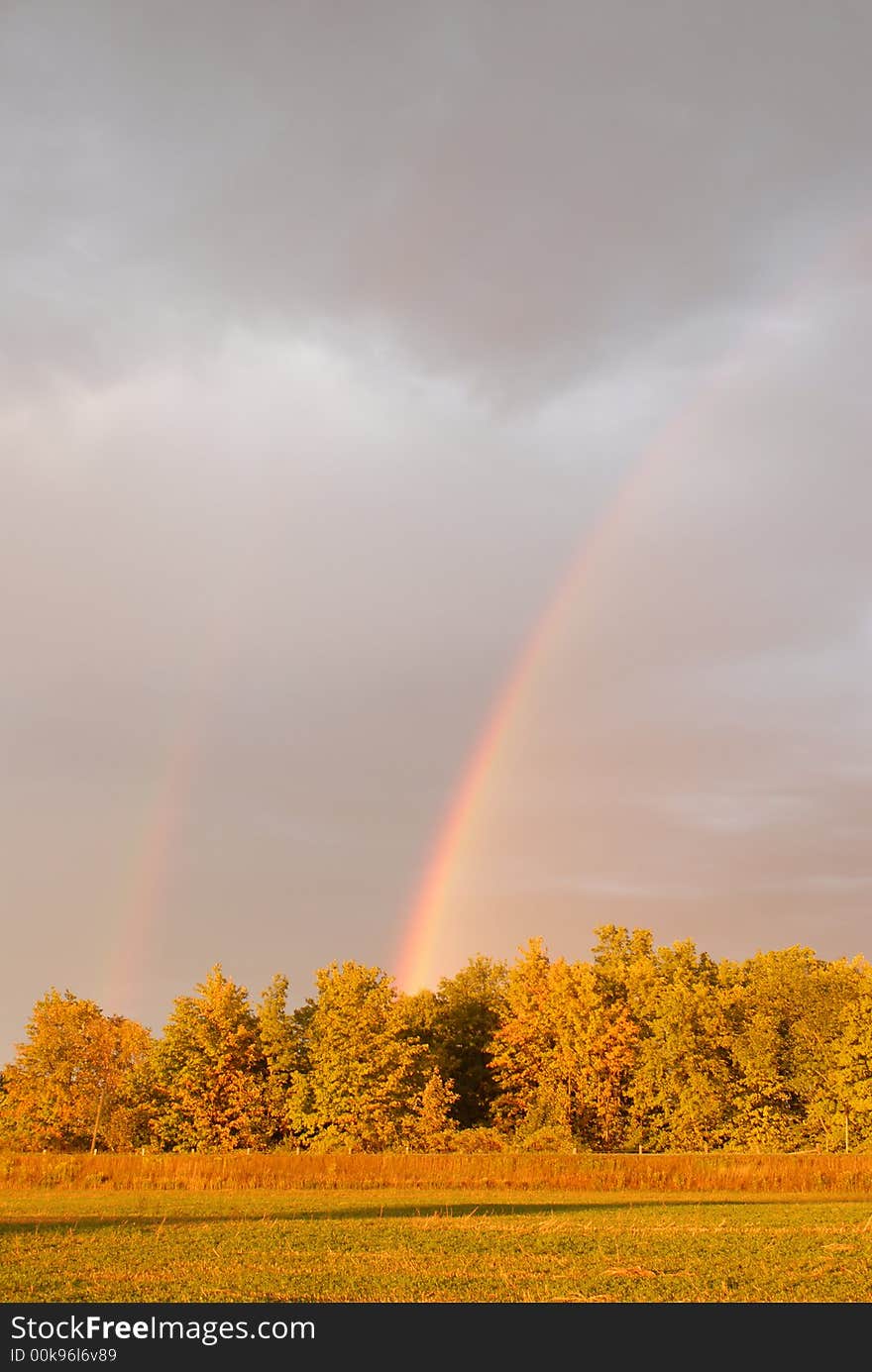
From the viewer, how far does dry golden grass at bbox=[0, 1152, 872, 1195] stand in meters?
50.0

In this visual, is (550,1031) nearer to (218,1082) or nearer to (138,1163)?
(218,1082)

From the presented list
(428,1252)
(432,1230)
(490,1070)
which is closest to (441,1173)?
(432,1230)

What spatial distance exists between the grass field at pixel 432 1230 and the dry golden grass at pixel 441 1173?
102 millimetres

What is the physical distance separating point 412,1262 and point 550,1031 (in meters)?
76.2

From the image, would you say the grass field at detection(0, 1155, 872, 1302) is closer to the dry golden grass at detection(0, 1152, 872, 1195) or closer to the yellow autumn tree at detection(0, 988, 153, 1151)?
the dry golden grass at detection(0, 1152, 872, 1195)

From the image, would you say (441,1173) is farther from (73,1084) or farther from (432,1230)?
(73,1084)

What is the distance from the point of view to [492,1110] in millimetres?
93625

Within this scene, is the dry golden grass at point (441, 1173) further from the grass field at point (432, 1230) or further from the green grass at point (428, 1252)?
the green grass at point (428, 1252)

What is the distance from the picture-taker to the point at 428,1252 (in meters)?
24.1

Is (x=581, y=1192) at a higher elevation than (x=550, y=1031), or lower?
lower

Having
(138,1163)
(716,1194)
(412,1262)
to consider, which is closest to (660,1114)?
(716,1194)
